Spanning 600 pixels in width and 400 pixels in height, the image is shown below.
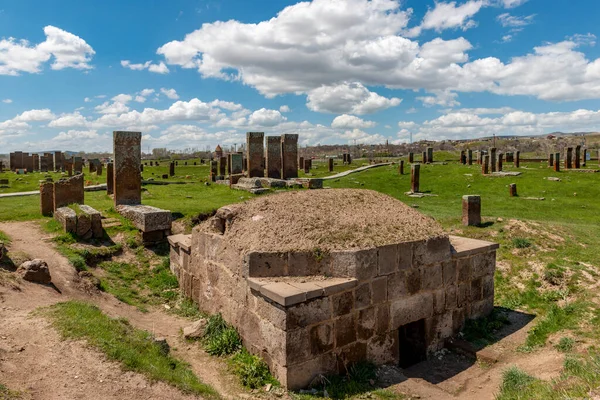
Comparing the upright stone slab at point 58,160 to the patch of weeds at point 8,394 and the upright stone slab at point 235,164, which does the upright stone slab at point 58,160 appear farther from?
the patch of weeds at point 8,394

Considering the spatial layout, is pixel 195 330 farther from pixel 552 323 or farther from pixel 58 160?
pixel 58 160

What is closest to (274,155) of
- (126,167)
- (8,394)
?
(126,167)

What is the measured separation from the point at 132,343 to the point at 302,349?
2.51 meters

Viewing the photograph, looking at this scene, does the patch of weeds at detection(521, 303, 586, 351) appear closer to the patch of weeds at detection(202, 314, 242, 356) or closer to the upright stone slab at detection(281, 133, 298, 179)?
the patch of weeds at detection(202, 314, 242, 356)

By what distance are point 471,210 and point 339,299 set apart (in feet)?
29.6

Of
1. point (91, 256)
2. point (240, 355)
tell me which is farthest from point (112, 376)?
point (91, 256)

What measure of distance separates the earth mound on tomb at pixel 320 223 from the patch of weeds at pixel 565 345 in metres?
2.62

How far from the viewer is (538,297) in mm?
9461

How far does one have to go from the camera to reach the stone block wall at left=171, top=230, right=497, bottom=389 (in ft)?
20.4

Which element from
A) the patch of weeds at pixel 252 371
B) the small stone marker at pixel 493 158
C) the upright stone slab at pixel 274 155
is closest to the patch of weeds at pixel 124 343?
the patch of weeds at pixel 252 371

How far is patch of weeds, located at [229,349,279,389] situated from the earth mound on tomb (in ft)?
5.68

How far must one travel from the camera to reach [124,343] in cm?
610

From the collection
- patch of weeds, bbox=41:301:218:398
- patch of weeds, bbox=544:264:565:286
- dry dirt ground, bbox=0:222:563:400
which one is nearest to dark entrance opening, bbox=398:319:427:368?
dry dirt ground, bbox=0:222:563:400

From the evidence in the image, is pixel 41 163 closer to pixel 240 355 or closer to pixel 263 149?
pixel 263 149
